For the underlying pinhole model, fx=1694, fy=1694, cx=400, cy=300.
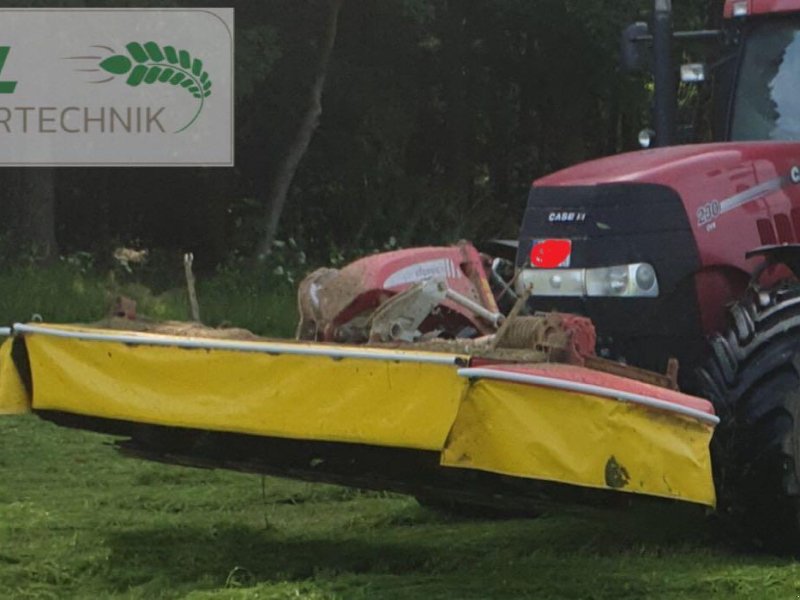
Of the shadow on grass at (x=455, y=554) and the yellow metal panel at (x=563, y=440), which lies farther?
the shadow on grass at (x=455, y=554)

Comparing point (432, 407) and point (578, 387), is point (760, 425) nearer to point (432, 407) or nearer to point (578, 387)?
point (578, 387)

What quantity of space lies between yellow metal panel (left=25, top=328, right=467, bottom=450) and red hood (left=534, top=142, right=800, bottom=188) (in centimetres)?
169

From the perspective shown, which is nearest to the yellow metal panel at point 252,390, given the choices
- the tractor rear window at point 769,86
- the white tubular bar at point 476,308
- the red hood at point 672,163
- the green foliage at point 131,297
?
the white tubular bar at point 476,308

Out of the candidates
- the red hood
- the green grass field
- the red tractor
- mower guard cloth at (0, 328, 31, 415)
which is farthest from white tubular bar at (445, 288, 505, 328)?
mower guard cloth at (0, 328, 31, 415)

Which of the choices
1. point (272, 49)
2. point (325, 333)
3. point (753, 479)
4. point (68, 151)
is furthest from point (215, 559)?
point (272, 49)

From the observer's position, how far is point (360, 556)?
6.15 meters

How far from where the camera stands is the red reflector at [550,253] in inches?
260

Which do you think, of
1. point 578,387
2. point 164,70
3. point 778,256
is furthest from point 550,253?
point 164,70

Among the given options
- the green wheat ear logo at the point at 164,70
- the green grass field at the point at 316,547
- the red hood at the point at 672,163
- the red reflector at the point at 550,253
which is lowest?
the green grass field at the point at 316,547

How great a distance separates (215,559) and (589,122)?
19.8 meters

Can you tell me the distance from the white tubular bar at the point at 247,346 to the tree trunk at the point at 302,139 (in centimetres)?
1419

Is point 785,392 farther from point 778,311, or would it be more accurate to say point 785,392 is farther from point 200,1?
point 200,1

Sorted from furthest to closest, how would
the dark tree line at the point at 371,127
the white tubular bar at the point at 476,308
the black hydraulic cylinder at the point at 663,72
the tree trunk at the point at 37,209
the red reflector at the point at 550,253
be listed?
the dark tree line at the point at 371,127 → the tree trunk at the point at 37,209 → the black hydraulic cylinder at the point at 663,72 → the red reflector at the point at 550,253 → the white tubular bar at the point at 476,308

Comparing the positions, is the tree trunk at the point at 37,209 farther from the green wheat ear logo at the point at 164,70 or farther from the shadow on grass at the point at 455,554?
the shadow on grass at the point at 455,554
